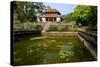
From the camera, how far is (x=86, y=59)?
3111mm

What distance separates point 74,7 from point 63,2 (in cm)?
18

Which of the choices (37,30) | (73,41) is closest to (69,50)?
(73,41)

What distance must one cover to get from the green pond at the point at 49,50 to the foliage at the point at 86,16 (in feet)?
0.88

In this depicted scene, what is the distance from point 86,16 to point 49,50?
78cm

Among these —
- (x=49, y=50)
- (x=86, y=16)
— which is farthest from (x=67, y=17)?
(x=49, y=50)

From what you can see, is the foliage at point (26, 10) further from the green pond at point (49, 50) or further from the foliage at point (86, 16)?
the foliage at point (86, 16)

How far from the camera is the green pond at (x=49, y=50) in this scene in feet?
8.99

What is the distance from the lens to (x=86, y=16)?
3.14m

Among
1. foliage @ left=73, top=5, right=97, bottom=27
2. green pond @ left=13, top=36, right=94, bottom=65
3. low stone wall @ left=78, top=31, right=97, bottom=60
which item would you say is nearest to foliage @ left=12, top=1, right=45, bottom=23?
green pond @ left=13, top=36, right=94, bottom=65

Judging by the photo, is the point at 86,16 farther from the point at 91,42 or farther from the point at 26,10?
the point at 26,10

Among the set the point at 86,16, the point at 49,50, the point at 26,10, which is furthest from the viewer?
the point at 86,16

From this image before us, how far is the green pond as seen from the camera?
2.74m

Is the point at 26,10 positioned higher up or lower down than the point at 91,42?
higher up
